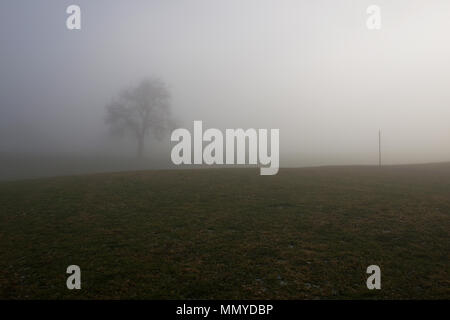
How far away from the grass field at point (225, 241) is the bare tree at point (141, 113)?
44767 mm

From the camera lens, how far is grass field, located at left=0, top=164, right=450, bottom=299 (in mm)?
9039

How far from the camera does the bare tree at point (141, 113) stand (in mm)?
66188

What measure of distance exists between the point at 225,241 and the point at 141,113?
61.7 m

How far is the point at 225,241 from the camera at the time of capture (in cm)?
1266

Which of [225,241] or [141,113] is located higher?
[141,113]

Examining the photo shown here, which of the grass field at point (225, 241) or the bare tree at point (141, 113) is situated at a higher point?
the bare tree at point (141, 113)

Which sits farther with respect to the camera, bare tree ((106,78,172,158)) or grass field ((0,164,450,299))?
bare tree ((106,78,172,158))

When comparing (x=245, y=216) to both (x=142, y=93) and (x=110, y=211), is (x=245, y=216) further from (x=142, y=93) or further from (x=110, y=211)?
(x=142, y=93)

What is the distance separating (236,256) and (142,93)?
66.2 metres

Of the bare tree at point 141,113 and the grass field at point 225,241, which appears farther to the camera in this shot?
the bare tree at point 141,113

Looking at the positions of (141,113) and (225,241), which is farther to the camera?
(141,113)

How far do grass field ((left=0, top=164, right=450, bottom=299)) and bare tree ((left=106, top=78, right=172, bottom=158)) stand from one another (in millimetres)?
44767

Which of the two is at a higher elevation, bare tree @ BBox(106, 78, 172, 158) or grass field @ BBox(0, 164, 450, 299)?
bare tree @ BBox(106, 78, 172, 158)

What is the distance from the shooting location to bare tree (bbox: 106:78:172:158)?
6619 cm
